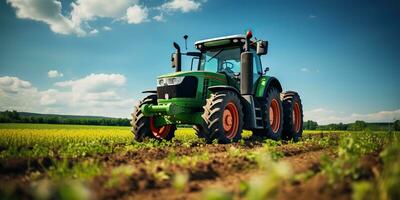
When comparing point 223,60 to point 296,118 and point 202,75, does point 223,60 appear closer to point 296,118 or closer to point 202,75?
point 202,75

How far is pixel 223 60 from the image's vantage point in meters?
9.48

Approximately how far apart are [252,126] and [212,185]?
528 centimetres

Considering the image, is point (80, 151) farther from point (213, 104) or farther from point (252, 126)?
point (252, 126)

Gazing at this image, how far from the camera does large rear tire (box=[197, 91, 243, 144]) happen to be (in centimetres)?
748

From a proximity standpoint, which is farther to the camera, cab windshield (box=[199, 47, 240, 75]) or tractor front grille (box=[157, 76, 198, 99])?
cab windshield (box=[199, 47, 240, 75])

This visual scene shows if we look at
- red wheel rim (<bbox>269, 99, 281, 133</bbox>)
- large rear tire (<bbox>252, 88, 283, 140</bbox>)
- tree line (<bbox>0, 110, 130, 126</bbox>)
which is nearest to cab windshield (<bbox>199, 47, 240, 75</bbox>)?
large rear tire (<bbox>252, 88, 283, 140</bbox>)

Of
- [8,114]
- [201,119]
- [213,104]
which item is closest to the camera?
[213,104]

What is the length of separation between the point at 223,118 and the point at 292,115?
380 centimetres

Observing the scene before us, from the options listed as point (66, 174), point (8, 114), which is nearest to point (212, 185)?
point (66, 174)

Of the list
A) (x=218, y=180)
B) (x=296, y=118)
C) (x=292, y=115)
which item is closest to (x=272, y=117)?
(x=292, y=115)

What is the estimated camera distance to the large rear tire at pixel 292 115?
34.7 feet

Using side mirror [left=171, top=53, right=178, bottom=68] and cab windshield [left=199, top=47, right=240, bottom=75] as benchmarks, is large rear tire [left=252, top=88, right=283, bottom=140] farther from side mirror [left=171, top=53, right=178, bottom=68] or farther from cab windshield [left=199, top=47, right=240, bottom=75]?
side mirror [left=171, top=53, right=178, bottom=68]

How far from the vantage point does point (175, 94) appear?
8305mm

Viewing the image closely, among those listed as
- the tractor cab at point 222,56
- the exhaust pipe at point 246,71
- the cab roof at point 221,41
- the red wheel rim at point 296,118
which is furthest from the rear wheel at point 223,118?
the red wheel rim at point 296,118
